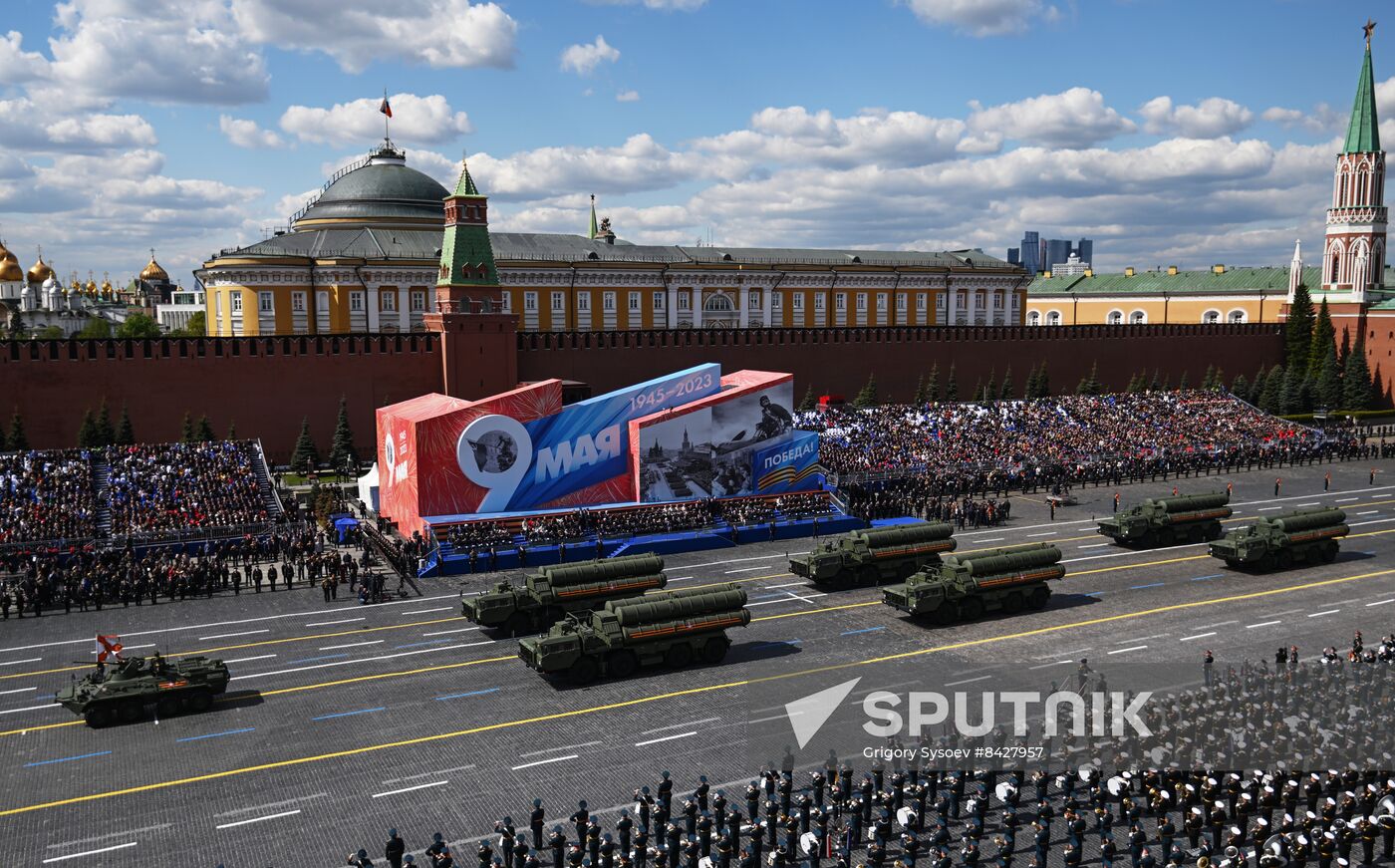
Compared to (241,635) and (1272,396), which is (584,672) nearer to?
(241,635)

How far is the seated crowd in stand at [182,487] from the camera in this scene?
35969mm

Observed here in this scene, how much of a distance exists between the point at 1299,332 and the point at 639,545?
61.6m

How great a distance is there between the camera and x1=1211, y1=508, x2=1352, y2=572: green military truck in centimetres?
3300

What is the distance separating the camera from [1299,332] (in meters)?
76.1

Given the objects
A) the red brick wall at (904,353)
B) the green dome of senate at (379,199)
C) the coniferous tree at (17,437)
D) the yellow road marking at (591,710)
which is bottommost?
the yellow road marking at (591,710)

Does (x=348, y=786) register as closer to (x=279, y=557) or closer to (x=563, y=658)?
(x=563, y=658)

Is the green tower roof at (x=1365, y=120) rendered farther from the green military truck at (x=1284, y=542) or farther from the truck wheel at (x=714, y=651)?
the truck wheel at (x=714, y=651)

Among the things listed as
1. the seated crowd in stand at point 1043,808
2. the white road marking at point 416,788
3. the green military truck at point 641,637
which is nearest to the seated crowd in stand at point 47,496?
the green military truck at point 641,637

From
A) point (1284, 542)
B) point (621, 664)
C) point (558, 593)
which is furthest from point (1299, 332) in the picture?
point (621, 664)

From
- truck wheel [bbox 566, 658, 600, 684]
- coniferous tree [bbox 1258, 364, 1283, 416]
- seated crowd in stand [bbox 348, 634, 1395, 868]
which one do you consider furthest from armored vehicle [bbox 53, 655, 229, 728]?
coniferous tree [bbox 1258, 364, 1283, 416]

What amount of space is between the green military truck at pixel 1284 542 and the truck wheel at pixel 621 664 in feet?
67.1

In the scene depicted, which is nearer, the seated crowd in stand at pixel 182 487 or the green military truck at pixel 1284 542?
the green military truck at pixel 1284 542

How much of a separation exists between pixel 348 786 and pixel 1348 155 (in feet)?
282

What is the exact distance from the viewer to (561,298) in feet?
221
